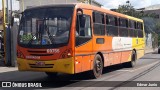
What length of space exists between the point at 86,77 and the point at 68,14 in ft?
11.3

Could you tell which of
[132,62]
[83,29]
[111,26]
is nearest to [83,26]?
[83,29]

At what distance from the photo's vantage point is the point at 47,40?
1227cm

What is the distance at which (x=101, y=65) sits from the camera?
1482 centimetres

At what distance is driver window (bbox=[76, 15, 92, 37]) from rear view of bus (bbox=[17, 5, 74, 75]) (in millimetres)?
418

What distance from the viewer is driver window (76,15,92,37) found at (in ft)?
41.6

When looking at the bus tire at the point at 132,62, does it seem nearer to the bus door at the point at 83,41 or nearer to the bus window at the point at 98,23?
the bus window at the point at 98,23

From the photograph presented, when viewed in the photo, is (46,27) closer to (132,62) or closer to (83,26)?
(83,26)

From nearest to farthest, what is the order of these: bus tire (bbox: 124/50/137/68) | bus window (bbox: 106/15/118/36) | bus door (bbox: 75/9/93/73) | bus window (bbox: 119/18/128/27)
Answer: bus door (bbox: 75/9/93/73)
bus window (bbox: 106/15/118/36)
bus window (bbox: 119/18/128/27)
bus tire (bbox: 124/50/137/68)

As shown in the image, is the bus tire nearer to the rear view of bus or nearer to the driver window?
the driver window

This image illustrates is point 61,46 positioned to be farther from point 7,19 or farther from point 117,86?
point 7,19

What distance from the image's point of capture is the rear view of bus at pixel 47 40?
12.1 metres

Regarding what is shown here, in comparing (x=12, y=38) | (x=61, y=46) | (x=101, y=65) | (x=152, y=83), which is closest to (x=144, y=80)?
(x=152, y=83)

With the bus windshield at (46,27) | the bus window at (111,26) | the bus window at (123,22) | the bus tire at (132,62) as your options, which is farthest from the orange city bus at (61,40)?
the bus tire at (132,62)

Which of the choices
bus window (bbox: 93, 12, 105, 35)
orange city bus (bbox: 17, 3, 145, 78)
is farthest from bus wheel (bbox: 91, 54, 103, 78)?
bus window (bbox: 93, 12, 105, 35)
